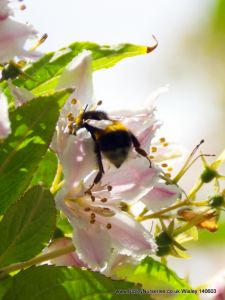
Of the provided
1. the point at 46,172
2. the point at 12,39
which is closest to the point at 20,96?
the point at 12,39

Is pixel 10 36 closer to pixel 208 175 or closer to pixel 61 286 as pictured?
pixel 61 286

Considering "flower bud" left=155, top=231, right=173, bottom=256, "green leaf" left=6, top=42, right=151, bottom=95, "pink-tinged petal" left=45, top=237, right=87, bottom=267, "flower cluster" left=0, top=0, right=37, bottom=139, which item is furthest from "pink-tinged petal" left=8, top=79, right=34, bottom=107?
"flower bud" left=155, top=231, right=173, bottom=256

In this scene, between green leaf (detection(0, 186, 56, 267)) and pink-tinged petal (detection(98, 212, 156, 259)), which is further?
pink-tinged petal (detection(98, 212, 156, 259))

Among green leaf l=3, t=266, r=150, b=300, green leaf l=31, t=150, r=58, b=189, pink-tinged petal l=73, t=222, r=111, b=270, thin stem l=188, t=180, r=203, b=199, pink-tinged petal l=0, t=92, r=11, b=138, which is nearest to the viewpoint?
pink-tinged petal l=0, t=92, r=11, b=138

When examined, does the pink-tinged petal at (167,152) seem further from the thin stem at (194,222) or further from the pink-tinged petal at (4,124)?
the pink-tinged petal at (4,124)

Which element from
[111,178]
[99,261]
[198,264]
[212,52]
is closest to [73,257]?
[99,261]

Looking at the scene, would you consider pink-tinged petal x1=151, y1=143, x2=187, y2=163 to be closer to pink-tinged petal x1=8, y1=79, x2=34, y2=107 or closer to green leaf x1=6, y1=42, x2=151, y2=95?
green leaf x1=6, y1=42, x2=151, y2=95
